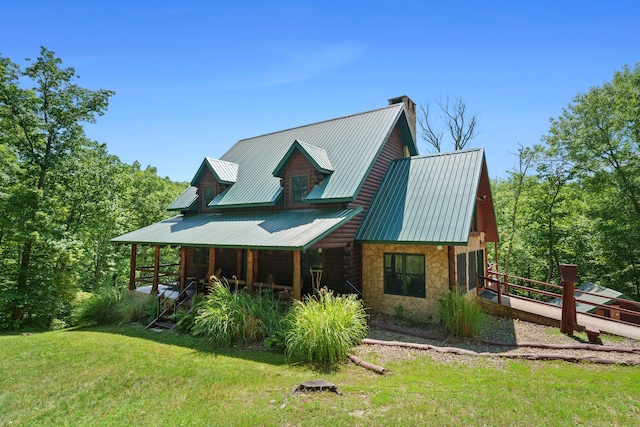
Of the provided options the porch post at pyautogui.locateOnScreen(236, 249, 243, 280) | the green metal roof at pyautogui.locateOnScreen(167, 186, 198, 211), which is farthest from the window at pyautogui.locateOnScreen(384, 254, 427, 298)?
the green metal roof at pyautogui.locateOnScreen(167, 186, 198, 211)

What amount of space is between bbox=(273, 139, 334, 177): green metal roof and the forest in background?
36.7 ft

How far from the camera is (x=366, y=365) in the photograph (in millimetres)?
7344

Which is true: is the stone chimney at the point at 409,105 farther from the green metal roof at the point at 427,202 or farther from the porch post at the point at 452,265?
the porch post at the point at 452,265

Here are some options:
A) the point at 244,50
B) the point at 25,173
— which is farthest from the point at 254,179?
the point at 25,173

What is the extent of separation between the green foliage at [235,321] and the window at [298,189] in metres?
5.52

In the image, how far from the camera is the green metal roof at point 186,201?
18.3 metres

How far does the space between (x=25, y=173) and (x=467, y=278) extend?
2030 centimetres

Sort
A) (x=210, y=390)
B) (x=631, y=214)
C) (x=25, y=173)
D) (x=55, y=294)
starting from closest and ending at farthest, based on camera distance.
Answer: (x=210, y=390)
(x=25, y=173)
(x=55, y=294)
(x=631, y=214)

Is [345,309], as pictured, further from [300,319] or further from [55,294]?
[55,294]

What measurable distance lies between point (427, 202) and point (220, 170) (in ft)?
35.3

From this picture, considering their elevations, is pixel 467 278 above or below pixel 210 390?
above

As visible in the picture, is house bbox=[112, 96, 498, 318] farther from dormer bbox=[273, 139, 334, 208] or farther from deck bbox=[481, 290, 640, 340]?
deck bbox=[481, 290, 640, 340]

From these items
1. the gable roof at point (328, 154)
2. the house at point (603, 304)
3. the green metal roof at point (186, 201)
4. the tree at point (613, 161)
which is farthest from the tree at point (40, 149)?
the tree at point (613, 161)

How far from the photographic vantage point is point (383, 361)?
25.3ft
